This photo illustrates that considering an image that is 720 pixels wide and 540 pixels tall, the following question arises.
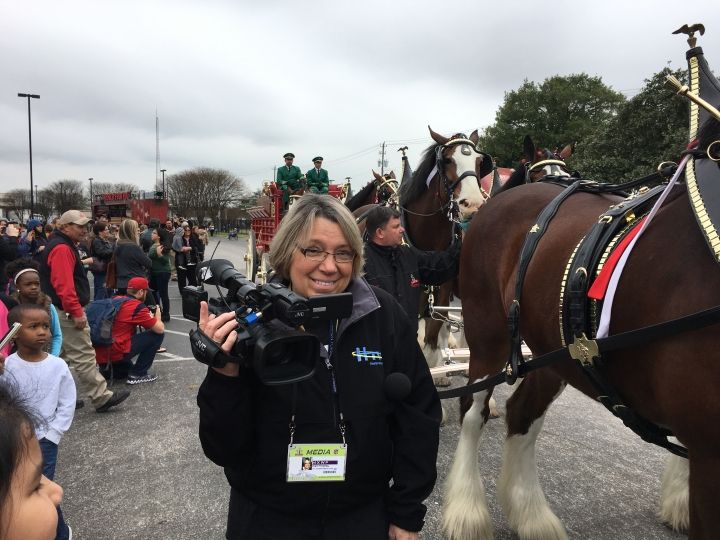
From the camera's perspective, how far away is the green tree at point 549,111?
31859 mm

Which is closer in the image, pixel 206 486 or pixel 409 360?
pixel 409 360

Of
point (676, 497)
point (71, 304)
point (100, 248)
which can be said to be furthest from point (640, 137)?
point (71, 304)

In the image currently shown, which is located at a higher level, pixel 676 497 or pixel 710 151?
pixel 710 151

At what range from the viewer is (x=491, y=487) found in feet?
10.6

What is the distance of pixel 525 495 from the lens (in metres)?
2.69

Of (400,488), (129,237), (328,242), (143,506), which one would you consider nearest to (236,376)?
(328,242)

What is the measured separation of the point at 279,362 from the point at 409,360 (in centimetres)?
51

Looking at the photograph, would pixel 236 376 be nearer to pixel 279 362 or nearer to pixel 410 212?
pixel 279 362

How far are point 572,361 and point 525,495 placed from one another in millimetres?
1150

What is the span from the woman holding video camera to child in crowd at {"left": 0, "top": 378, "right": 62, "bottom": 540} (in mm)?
383

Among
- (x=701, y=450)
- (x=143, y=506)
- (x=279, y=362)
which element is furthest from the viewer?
(x=143, y=506)

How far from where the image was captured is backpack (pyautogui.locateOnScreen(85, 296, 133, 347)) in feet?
15.5

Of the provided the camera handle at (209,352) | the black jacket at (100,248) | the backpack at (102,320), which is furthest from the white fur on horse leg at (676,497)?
the black jacket at (100,248)

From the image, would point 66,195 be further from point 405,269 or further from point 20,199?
point 405,269
